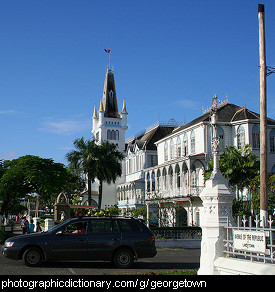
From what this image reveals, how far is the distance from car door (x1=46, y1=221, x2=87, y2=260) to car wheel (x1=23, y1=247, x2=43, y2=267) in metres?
0.32

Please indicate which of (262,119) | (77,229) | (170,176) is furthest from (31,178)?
(262,119)

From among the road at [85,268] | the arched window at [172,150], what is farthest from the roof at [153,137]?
the road at [85,268]

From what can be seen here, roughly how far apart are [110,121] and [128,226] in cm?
7189

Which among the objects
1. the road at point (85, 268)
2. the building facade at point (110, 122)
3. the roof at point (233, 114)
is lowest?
the road at point (85, 268)

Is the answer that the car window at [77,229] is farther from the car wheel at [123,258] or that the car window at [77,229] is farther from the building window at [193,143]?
the building window at [193,143]

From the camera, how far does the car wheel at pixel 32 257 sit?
13.7m

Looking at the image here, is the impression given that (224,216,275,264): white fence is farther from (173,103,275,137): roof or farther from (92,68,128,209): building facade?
(92,68,128,209): building facade

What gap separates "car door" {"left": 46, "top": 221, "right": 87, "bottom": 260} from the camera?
13.7 meters

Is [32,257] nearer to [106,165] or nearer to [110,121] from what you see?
[106,165]

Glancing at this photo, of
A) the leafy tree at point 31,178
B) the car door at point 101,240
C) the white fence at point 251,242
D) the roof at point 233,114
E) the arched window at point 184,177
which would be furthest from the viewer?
the arched window at point 184,177

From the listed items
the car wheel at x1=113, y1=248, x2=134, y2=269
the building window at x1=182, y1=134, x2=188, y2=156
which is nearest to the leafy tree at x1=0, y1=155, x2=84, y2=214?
the building window at x1=182, y1=134, x2=188, y2=156

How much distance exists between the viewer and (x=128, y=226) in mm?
14445

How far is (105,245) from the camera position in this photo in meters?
13.9
